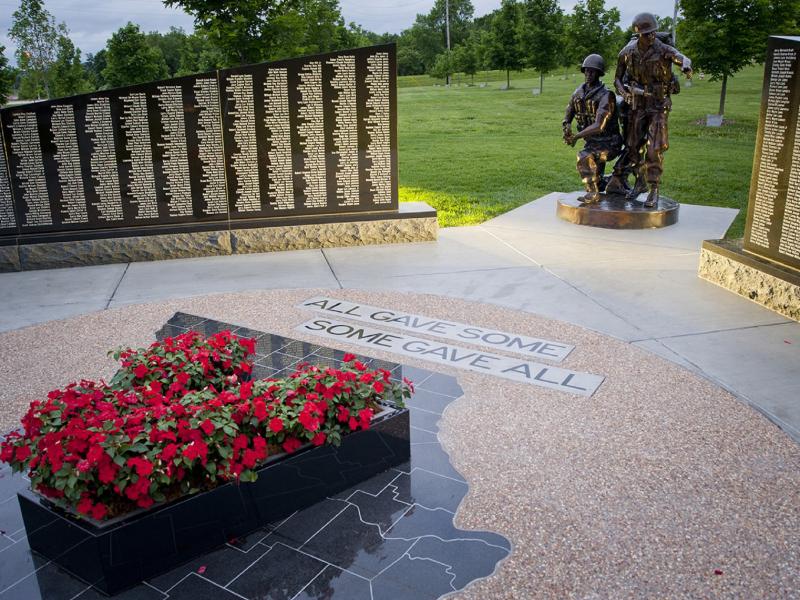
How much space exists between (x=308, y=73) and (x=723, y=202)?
718 centimetres

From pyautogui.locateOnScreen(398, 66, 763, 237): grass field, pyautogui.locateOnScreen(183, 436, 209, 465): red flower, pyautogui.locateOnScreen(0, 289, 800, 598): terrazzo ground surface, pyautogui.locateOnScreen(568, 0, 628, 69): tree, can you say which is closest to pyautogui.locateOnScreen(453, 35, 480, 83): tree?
pyautogui.locateOnScreen(398, 66, 763, 237): grass field

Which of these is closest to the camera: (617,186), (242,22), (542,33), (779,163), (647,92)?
(779,163)

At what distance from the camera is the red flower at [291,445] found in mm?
3955

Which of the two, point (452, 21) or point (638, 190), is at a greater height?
point (452, 21)

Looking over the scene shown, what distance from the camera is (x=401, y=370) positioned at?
19.0 feet

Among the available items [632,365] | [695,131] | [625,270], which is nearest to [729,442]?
[632,365]

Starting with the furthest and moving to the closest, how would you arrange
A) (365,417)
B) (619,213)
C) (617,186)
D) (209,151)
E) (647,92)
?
(617,186) < (619,213) < (647,92) < (209,151) < (365,417)

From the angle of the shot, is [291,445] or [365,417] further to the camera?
[365,417]

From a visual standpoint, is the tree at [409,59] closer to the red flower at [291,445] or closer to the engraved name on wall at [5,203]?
the engraved name on wall at [5,203]

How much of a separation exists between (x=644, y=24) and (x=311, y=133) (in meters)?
4.22

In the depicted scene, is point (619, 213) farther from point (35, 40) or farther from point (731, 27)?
point (35, 40)

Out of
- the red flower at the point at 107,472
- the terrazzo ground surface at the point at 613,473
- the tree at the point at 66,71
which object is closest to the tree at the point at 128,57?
the tree at the point at 66,71

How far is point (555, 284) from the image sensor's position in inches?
315

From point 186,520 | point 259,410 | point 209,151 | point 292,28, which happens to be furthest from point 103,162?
point 292,28
